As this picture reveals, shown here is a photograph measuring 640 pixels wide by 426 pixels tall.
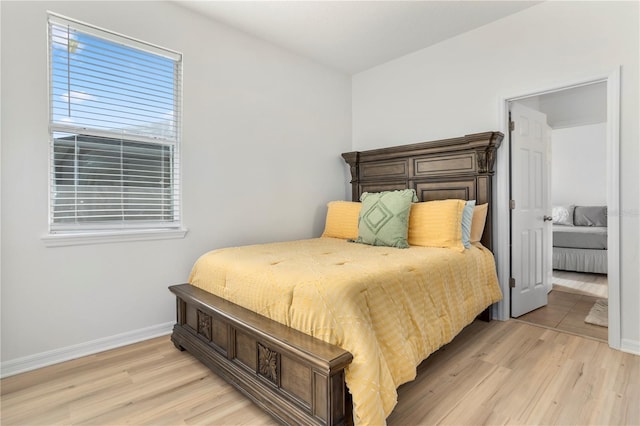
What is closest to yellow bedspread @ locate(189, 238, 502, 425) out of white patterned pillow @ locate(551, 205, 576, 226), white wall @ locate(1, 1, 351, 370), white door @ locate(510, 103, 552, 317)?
white wall @ locate(1, 1, 351, 370)

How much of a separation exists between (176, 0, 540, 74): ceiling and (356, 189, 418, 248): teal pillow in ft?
4.93

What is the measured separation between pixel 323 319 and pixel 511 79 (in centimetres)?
266

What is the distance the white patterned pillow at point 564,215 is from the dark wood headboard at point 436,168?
3.48m

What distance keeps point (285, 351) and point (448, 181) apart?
2.34 meters

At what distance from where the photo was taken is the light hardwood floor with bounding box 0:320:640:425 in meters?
1.58

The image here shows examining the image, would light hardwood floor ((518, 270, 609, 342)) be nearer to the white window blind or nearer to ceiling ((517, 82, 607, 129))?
ceiling ((517, 82, 607, 129))

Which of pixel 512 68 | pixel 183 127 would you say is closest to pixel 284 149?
pixel 183 127

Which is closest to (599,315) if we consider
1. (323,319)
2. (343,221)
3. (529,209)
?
(529,209)

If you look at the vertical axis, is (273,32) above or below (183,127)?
above

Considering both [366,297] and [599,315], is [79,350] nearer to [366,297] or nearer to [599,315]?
[366,297]

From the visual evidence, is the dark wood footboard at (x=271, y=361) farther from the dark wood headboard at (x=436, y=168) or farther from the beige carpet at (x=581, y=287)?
the beige carpet at (x=581, y=287)

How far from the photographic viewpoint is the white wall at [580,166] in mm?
5668

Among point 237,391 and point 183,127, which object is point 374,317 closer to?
point 237,391

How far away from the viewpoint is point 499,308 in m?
2.92
